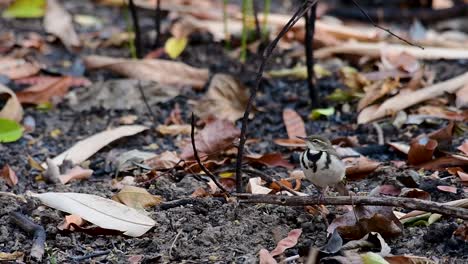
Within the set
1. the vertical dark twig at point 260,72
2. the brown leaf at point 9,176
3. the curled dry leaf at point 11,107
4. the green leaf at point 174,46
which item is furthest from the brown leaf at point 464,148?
the curled dry leaf at point 11,107

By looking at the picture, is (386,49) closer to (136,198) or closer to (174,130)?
(174,130)

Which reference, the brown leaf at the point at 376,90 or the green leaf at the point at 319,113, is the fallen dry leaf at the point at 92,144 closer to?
the green leaf at the point at 319,113

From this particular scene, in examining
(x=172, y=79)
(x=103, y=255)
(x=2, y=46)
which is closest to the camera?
(x=103, y=255)

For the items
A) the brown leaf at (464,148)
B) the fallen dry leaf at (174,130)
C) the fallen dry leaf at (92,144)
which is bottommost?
the fallen dry leaf at (174,130)

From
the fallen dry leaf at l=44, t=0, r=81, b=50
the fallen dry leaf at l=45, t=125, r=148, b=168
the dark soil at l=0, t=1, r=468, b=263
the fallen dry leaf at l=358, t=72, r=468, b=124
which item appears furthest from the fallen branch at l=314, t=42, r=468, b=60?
the fallen dry leaf at l=44, t=0, r=81, b=50

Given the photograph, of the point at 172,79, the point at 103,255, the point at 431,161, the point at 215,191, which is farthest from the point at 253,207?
the point at 172,79

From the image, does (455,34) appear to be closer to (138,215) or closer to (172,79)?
(172,79)
